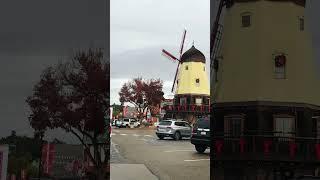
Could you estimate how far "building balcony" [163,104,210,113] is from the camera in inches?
252

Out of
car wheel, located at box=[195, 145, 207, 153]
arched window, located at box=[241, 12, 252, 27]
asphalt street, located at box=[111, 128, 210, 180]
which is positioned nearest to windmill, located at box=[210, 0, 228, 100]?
arched window, located at box=[241, 12, 252, 27]

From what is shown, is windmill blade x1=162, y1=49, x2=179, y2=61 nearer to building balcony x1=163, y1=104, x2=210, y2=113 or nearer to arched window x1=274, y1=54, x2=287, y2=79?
building balcony x1=163, y1=104, x2=210, y2=113

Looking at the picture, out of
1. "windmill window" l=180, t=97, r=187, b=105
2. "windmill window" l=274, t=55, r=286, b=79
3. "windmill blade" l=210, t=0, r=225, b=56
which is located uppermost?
"windmill blade" l=210, t=0, r=225, b=56

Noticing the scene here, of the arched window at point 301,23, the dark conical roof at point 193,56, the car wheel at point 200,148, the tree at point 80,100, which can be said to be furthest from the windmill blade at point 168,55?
the arched window at point 301,23

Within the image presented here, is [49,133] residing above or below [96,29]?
below

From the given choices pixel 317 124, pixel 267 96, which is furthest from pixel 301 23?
pixel 317 124

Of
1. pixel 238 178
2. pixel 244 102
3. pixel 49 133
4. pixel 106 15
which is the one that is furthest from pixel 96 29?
pixel 238 178

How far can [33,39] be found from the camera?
6.42 meters

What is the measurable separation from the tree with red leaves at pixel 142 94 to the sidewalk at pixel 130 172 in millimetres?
595

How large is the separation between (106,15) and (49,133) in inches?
60.2

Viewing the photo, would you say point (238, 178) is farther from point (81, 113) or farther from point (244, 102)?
point (81, 113)

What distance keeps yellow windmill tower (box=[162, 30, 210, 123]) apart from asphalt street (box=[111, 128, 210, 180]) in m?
0.35

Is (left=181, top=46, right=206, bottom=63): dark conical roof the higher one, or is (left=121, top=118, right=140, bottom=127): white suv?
(left=181, top=46, right=206, bottom=63): dark conical roof

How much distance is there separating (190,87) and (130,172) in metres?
1.21
